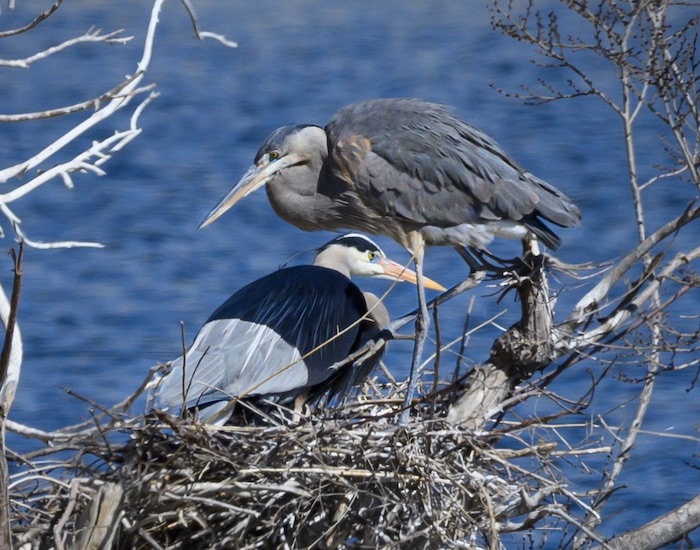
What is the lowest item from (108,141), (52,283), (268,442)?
(52,283)

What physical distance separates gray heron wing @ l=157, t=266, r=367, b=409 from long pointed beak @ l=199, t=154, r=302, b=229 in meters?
0.28

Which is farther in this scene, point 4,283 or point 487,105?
point 487,105

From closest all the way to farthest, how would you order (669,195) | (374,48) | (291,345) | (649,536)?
(649,536) < (291,345) < (669,195) < (374,48)

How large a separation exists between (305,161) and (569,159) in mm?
7782

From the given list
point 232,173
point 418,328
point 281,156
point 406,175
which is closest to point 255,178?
point 281,156

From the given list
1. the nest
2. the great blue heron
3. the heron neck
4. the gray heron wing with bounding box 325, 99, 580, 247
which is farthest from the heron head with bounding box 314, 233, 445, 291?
the nest

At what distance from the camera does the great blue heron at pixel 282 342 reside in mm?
4012

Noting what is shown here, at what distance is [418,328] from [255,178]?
70 cm

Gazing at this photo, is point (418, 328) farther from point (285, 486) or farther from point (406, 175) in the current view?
point (285, 486)

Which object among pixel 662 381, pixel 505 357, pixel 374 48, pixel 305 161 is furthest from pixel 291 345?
pixel 374 48

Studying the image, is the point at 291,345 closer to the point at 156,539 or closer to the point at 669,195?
the point at 156,539

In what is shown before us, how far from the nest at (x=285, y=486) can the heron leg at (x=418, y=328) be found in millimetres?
284

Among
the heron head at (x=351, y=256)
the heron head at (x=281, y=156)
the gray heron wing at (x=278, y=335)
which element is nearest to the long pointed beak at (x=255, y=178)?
the heron head at (x=281, y=156)

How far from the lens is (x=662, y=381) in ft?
30.0
